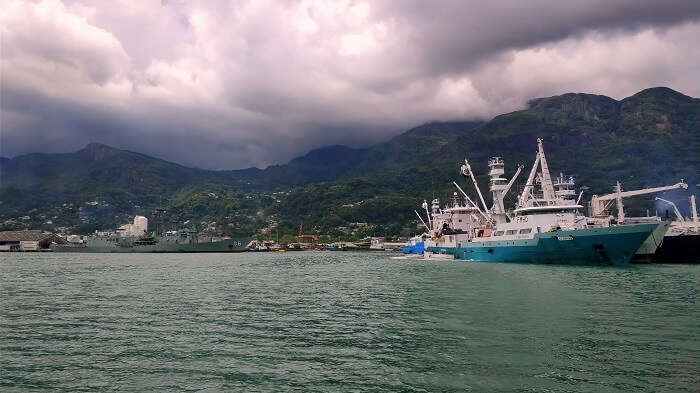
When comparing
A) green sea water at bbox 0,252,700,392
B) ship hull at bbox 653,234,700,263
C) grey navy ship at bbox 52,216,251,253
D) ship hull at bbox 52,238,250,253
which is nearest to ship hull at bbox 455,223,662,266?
ship hull at bbox 653,234,700,263

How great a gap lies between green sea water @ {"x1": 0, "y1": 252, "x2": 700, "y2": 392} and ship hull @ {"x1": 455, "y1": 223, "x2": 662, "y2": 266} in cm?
2388

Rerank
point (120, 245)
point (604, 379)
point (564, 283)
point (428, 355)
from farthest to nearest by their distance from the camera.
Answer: point (120, 245), point (564, 283), point (428, 355), point (604, 379)

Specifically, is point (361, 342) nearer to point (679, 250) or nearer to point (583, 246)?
point (583, 246)

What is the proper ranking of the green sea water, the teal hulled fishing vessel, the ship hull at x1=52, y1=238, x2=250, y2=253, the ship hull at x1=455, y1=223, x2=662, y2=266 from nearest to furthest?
1. the green sea water
2. the ship hull at x1=455, y1=223, x2=662, y2=266
3. the teal hulled fishing vessel
4. the ship hull at x1=52, y1=238, x2=250, y2=253

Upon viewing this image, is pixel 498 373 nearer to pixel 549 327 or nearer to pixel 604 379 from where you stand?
pixel 604 379

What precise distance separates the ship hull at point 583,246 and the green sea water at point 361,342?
2388cm

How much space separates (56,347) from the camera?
18281mm

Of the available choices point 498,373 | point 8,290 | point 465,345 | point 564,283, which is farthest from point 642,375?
point 8,290

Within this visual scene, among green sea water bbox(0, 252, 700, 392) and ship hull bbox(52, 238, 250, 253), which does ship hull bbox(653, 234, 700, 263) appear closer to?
green sea water bbox(0, 252, 700, 392)

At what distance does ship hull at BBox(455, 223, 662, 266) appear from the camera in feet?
186

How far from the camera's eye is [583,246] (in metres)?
59.3

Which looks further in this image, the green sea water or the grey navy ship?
the grey navy ship

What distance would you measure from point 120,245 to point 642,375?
20621cm

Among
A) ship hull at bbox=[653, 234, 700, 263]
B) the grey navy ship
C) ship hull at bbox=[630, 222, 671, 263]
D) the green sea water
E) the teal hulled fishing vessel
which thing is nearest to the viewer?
the green sea water
